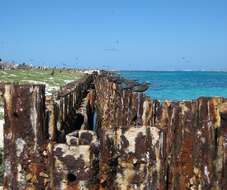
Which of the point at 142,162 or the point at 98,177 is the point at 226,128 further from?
the point at 98,177

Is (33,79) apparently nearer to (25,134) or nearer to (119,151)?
(25,134)

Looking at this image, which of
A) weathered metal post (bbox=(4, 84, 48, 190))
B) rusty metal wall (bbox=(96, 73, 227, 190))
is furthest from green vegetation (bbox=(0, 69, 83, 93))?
rusty metal wall (bbox=(96, 73, 227, 190))

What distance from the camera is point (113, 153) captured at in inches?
138

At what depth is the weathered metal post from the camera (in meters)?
3.68

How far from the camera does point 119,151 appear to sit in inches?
138

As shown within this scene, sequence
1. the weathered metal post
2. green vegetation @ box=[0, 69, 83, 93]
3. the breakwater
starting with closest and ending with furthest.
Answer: the breakwater
the weathered metal post
green vegetation @ box=[0, 69, 83, 93]

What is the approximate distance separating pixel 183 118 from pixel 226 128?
0.44m

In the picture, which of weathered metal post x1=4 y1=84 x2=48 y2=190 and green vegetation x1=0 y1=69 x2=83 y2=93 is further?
green vegetation x1=0 y1=69 x2=83 y2=93

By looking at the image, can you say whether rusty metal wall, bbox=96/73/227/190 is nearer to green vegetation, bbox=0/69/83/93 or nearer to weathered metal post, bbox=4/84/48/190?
weathered metal post, bbox=4/84/48/190

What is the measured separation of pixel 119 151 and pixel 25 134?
2.41 feet

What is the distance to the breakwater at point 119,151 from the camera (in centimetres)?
348

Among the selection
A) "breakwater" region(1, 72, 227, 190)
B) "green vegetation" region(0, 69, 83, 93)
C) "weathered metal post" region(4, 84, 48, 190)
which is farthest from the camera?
"green vegetation" region(0, 69, 83, 93)

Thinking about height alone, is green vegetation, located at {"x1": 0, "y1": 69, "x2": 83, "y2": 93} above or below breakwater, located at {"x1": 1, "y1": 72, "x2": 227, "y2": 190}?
below

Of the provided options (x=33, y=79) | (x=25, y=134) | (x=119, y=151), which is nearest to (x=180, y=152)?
(x=119, y=151)
